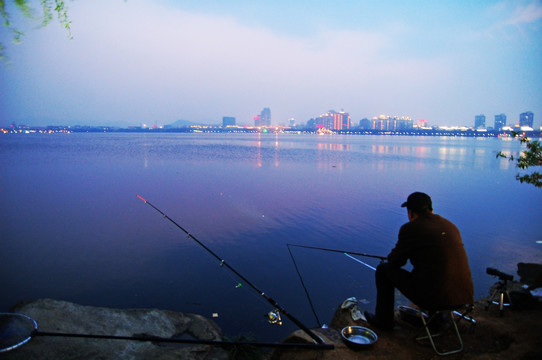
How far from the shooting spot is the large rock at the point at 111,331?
3.94m

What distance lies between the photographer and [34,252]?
9250 mm

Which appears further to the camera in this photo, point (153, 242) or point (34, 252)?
point (153, 242)

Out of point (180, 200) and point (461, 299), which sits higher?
point (461, 299)

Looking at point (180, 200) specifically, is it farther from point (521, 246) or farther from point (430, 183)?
point (430, 183)

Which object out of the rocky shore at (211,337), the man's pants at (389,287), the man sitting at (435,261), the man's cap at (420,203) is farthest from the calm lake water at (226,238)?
the man's cap at (420,203)

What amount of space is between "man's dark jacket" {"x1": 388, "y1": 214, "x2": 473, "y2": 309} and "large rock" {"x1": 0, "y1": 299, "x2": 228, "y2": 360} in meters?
2.68

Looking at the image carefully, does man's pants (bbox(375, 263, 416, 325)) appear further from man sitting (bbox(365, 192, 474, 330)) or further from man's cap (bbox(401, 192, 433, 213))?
man's cap (bbox(401, 192, 433, 213))

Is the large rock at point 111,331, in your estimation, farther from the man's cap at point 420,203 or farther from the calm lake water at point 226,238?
the man's cap at point 420,203

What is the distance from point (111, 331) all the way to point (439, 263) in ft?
14.0

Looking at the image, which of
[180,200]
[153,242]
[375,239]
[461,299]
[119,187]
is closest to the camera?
[461,299]

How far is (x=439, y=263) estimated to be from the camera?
3283 millimetres

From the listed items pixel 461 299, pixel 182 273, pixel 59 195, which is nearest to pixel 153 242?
pixel 182 273

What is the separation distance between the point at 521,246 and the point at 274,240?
7.25 m

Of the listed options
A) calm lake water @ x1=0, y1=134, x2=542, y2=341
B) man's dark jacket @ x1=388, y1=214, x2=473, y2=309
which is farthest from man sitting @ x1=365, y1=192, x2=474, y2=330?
calm lake water @ x1=0, y1=134, x2=542, y2=341
